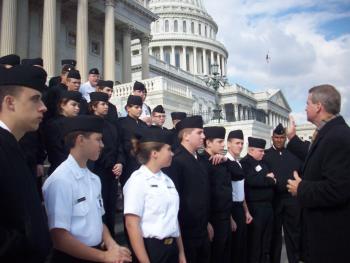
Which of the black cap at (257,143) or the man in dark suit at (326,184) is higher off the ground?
the black cap at (257,143)

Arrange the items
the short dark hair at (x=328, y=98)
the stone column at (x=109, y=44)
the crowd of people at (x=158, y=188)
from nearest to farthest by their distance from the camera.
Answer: the crowd of people at (x=158, y=188), the short dark hair at (x=328, y=98), the stone column at (x=109, y=44)

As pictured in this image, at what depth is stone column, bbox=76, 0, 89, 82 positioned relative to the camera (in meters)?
25.8

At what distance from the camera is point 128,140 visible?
6.76m

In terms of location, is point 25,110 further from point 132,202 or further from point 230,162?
point 230,162

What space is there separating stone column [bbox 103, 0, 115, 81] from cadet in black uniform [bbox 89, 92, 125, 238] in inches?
882

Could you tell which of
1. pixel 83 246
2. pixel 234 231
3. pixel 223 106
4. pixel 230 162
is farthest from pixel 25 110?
pixel 223 106

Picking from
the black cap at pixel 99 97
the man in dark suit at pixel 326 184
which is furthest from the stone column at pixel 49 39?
the man in dark suit at pixel 326 184

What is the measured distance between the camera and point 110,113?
7293 mm

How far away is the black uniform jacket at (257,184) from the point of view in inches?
249

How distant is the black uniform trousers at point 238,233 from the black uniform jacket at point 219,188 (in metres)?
0.62

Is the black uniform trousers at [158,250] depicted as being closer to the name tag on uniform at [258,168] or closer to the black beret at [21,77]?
the black beret at [21,77]

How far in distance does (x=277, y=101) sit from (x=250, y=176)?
87929 millimetres

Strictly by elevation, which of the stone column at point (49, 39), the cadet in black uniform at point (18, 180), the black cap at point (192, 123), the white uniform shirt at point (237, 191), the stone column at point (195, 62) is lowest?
the white uniform shirt at point (237, 191)

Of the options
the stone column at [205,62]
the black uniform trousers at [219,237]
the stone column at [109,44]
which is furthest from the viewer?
the stone column at [205,62]
